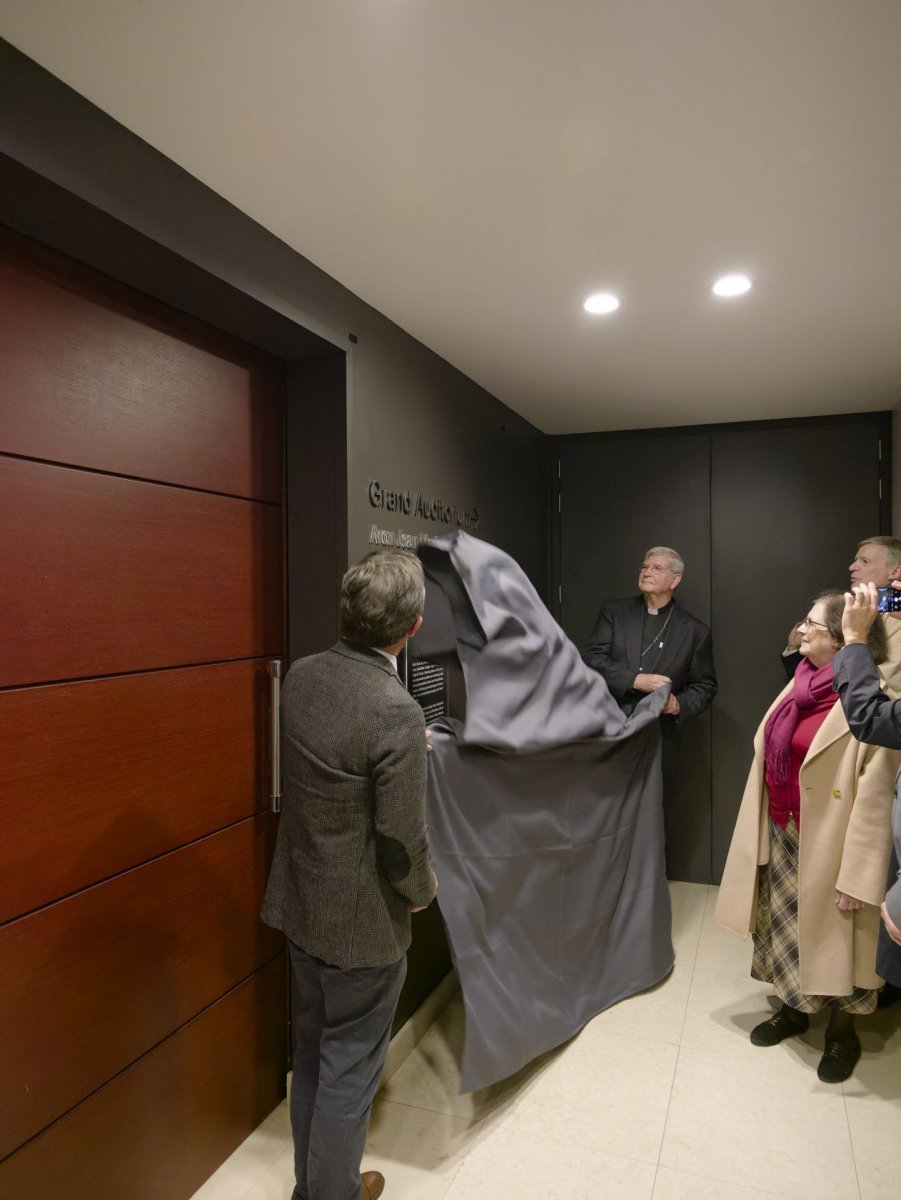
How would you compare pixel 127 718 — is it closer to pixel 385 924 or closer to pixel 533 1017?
pixel 385 924

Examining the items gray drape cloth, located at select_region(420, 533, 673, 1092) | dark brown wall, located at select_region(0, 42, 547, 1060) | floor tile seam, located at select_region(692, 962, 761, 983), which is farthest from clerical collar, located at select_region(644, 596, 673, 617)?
floor tile seam, located at select_region(692, 962, 761, 983)

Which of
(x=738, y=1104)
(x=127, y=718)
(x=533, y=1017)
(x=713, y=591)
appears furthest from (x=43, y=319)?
(x=713, y=591)

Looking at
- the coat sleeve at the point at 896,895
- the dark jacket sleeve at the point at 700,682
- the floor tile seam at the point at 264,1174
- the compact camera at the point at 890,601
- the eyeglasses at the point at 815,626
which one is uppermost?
the compact camera at the point at 890,601

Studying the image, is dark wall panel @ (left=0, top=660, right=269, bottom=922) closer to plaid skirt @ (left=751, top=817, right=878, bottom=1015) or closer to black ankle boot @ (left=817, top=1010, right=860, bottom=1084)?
plaid skirt @ (left=751, top=817, right=878, bottom=1015)

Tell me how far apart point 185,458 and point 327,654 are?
66 centimetres

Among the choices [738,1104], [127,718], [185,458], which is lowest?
[738,1104]

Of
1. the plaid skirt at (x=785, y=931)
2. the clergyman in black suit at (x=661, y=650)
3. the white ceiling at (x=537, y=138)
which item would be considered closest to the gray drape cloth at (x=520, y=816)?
the plaid skirt at (x=785, y=931)

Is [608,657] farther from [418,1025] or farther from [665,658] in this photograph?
[418,1025]

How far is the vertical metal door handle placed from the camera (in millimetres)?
2156

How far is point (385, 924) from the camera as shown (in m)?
1.66

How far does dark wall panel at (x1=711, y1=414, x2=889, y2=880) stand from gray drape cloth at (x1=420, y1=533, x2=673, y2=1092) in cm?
150

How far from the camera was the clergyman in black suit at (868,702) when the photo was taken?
1.86 meters

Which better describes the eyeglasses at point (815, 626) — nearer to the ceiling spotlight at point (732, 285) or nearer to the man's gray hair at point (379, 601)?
the ceiling spotlight at point (732, 285)

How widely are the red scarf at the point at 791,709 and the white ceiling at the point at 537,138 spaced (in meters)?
1.20
